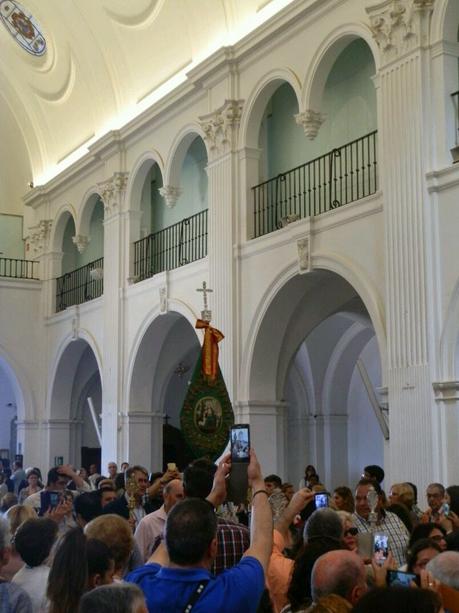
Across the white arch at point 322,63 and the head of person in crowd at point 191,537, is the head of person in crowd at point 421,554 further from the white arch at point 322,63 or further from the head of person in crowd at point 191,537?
the white arch at point 322,63

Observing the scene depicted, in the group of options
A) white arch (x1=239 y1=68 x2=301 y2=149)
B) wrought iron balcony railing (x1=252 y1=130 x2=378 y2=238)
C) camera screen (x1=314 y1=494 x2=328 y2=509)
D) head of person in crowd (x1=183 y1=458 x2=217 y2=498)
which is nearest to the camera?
head of person in crowd (x1=183 y1=458 x2=217 y2=498)

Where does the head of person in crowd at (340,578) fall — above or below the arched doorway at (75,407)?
below

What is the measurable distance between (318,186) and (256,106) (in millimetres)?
1718

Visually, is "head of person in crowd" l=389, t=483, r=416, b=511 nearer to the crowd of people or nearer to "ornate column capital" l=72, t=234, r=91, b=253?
the crowd of people

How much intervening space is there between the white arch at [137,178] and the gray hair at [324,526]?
15.0 metres

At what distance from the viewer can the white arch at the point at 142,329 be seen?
58.3 ft

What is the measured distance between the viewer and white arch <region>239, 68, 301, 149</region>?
1538cm

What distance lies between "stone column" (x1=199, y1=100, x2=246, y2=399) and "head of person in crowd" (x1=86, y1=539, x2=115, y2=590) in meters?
11.5

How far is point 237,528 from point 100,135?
17.3m

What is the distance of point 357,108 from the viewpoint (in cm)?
1504

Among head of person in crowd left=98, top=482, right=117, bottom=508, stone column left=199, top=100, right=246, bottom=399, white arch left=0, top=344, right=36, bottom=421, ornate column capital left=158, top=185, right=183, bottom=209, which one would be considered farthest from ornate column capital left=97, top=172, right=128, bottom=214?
head of person in crowd left=98, top=482, right=117, bottom=508

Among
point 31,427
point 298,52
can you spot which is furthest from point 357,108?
point 31,427

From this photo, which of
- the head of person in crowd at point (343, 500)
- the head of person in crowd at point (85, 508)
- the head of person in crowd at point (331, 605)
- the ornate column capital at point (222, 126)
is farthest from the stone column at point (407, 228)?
the head of person in crowd at point (331, 605)

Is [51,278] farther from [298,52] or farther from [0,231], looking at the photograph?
[298,52]
